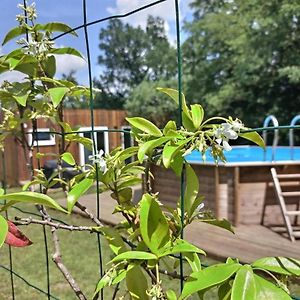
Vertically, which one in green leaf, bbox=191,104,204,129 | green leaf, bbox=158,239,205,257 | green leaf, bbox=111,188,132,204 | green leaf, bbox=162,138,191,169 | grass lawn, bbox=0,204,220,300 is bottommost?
grass lawn, bbox=0,204,220,300

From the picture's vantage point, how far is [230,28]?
13398 millimetres

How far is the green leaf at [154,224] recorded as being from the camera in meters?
0.66

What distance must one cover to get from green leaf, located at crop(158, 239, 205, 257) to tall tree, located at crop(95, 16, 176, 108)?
79.7ft

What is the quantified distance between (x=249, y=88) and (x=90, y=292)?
11.4m

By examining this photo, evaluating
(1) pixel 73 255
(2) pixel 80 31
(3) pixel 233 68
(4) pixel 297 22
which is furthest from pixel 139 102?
(2) pixel 80 31

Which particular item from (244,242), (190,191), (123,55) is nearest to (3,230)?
(190,191)

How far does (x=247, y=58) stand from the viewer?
488 inches

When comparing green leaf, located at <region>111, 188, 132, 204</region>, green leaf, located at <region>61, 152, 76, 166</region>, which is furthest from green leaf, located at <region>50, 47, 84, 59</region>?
green leaf, located at <region>111, 188, 132, 204</region>

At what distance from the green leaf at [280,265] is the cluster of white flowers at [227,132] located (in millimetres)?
163

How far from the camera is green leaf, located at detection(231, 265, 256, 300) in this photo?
52 cm

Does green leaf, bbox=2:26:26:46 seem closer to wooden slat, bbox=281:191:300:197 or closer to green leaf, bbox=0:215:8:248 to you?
green leaf, bbox=0:215:8:248

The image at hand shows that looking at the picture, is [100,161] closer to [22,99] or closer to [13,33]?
[22,99]

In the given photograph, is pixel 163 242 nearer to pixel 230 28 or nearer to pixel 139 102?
pixel 230 28

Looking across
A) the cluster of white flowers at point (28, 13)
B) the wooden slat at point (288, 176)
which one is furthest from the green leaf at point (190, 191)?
the wooden slat at point (288, 176)
